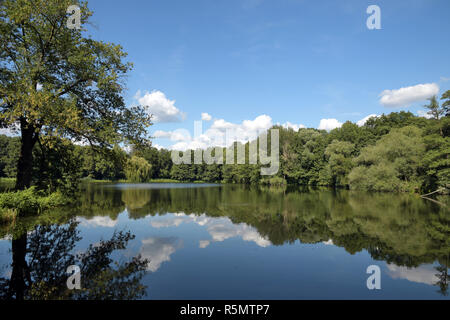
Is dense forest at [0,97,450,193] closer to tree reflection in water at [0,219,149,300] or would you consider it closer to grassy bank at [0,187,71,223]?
grassy bank at [0,187,71,223]

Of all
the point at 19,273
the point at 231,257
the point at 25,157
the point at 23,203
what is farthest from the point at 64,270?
the point at 25,157

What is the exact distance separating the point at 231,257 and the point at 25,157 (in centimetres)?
1207

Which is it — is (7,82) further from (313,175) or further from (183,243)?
(313,175)

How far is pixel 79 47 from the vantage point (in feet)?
43.9

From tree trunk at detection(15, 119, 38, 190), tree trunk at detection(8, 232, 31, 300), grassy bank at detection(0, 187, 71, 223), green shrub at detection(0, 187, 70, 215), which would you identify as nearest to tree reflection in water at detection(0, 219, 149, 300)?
tree trunk at detection(8, 232, 31, 300)

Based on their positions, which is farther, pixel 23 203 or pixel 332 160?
pixel 332 160

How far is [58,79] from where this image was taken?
1359 centimetres

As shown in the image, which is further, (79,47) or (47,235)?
(79,47)

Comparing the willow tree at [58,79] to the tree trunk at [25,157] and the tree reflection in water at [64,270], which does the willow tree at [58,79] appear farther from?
the tree reflection in water at [64,270]

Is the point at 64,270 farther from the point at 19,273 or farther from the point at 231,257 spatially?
the point at 231,257

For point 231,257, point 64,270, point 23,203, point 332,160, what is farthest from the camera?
point 332,160

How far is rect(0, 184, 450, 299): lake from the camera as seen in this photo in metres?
5.48

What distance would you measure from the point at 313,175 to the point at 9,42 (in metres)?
56.6
